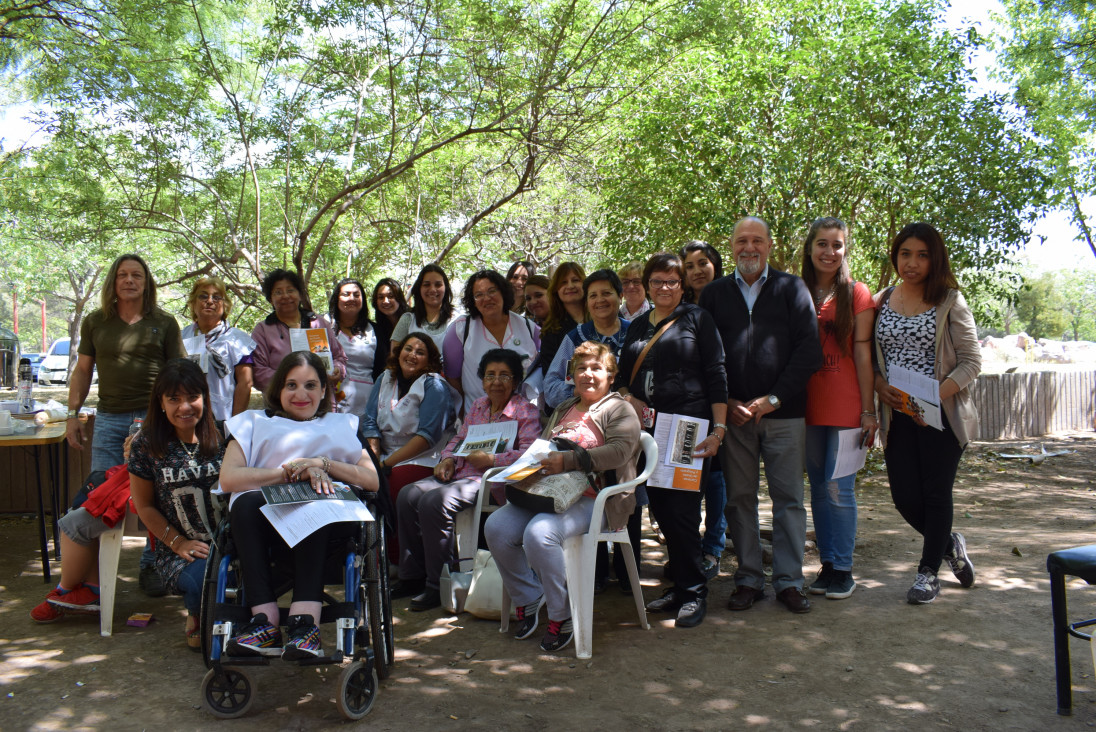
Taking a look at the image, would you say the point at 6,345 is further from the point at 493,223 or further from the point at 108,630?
the point at 493,223

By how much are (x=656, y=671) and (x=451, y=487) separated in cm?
152

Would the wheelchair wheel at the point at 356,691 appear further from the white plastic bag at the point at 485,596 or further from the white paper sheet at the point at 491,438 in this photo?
the white paper sheet at the point at 491,438

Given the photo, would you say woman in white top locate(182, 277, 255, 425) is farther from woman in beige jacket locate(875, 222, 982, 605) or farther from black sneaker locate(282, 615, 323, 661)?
woman in beige jacket locate(875, 222, 982, 605)

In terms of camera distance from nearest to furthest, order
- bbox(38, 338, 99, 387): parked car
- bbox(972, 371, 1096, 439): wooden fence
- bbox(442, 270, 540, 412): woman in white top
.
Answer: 1. bbox(442, 270, 540, 412): woman in white top
2. bbox(972, 371, 1096, 439): wooden fence
3. bbox(38, 338, 99, 387): parked car

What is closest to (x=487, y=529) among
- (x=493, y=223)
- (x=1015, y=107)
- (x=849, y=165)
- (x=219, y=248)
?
(x=849, y=165)

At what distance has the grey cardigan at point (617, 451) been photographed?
3.99 metres


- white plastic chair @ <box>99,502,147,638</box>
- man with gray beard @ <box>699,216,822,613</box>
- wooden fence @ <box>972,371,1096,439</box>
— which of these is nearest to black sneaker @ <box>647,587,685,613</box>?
man with gray beard @ <box>699,216,822,613</box>

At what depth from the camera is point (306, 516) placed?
328cm

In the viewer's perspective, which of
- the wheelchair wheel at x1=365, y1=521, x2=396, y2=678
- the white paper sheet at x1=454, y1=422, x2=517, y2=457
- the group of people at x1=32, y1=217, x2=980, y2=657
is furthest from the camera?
the white paper sheet at x1=454, y1=422, x2=517, y2=457

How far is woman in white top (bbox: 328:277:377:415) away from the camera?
5.80m

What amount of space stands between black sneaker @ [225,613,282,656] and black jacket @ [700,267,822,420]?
2501 mm

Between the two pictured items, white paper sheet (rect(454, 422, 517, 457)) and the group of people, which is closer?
the group of people

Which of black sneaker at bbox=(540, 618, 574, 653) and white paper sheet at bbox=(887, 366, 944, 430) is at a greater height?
white paper sheet at bbox=(887, 366, 944, 430)

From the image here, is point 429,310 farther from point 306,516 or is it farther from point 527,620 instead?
point 306,516
